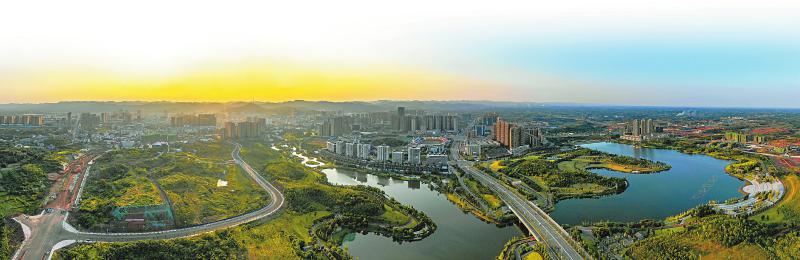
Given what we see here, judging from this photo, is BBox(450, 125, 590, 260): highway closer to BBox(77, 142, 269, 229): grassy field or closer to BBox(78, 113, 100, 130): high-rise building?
BBox(77, 142, 269, 229): grassy field

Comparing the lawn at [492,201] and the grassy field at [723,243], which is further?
the lawn at [492,201]

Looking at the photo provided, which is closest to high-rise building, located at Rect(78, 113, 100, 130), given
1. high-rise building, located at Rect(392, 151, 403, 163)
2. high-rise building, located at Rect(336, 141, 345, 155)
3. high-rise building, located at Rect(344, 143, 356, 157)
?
high-rise building, located at Rect(336, 141, 345, 155)

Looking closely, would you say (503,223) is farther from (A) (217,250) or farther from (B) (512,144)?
(B) (512,144)

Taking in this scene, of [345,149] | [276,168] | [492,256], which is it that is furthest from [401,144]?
[492,256]

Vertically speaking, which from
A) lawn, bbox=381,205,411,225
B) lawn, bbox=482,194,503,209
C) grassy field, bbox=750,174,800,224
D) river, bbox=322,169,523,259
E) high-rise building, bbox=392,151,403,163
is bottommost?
river, bbox=322,169,523,259

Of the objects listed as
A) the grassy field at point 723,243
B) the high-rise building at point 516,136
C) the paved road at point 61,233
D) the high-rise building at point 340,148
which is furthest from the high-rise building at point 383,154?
the grassy field at point 723,243

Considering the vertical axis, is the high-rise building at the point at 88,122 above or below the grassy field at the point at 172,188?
above

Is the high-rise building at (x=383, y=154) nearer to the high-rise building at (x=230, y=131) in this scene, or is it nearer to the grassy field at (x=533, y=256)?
the high-rise building at (x=230, y=131)
